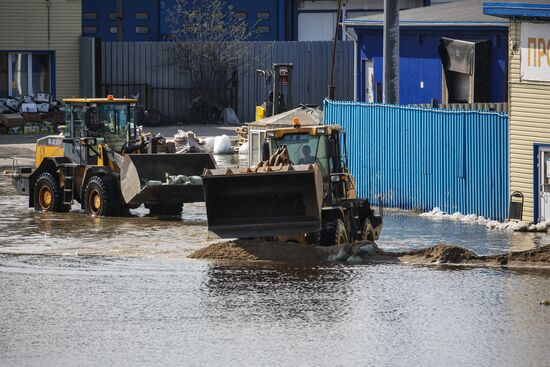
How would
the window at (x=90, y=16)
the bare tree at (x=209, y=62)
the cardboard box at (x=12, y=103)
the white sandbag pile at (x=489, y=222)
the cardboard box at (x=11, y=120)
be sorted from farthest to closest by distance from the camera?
the window at (x=90, y=16) → the bare tree at (x=209, y=62) → the cardboard box at (x=12, y=103) → the cardboard box at (x=11, y=120) → the white sandbag pile at (x=489, y=222)

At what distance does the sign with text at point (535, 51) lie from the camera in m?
25.3

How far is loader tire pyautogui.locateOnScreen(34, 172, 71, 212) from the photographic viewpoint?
28.8 m

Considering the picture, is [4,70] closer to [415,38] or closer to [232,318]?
[415,38]

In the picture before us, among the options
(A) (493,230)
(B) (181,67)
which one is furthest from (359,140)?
(B) (181,67)

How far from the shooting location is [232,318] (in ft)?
54.1

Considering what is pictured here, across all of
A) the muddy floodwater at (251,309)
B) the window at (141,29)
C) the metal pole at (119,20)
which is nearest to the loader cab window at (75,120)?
the muddy floodwater at (251,309)

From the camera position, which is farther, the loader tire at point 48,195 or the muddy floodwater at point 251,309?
the loader tire at point 48,195

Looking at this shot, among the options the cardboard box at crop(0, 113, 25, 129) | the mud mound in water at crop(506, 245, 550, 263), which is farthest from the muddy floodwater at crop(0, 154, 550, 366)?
the cardboard box at crop(0, 113, 25, 129)

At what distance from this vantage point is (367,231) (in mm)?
22438

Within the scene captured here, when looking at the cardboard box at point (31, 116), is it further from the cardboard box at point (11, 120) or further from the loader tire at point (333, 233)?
the loader tire at point (333, 233)

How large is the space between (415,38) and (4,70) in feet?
62.1

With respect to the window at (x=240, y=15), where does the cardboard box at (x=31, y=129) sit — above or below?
below

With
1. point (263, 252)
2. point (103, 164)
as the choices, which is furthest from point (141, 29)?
point (263, 252)

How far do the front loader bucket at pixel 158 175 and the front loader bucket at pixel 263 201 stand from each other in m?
5.20
